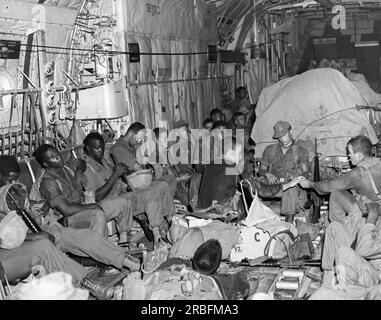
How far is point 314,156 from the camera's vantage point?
25.8ft

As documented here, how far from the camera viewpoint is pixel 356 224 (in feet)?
18.5

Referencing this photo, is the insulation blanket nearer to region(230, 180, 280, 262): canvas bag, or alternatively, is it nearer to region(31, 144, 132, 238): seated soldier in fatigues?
region(230, 180, 280, 262): canvas bag

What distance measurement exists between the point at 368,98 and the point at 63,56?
5121 millimetres

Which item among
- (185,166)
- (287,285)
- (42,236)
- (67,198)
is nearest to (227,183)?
(185,166)

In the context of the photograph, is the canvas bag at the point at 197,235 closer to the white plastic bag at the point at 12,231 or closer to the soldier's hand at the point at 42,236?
the soldier's hand at the point at 42,236

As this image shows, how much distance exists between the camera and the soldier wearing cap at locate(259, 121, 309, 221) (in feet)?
24.3

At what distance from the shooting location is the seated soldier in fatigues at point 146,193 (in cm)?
707

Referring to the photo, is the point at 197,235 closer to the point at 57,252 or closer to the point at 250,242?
the point at 250,242

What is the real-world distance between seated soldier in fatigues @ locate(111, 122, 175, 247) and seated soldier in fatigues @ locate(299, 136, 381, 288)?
5.98 feet

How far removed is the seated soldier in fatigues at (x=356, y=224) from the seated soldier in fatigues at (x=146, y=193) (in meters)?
1.82

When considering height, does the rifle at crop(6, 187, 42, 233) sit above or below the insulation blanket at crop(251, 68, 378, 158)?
below

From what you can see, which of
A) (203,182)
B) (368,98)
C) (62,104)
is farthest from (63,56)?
(368,98)

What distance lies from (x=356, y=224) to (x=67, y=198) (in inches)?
124

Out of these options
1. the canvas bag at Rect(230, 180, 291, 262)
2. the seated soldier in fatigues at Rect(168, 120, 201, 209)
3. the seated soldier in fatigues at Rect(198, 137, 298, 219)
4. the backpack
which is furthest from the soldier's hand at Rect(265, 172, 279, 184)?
the backpack
